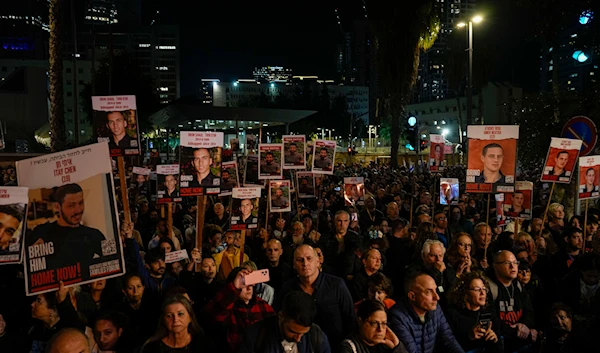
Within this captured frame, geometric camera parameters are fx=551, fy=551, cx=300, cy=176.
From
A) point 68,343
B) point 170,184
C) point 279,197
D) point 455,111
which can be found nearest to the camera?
point 68,343

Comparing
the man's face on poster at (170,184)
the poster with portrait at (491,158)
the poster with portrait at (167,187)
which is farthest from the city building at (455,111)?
the poster with portrait at (491,158)

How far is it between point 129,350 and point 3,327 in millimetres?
981

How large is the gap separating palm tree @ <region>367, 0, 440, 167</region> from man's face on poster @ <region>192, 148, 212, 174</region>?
2030 centimetres

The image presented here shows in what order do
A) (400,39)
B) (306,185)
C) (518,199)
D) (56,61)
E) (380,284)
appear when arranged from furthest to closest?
1. (400,39)
2. (56,61)
3. (306,185)
4. (518,199)
5. (380,284)

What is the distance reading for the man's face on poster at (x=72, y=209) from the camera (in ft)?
13.6

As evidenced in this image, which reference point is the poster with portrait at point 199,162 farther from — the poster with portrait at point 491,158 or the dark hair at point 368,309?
the dark hair at point 368,309

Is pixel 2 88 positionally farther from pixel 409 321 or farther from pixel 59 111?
pixel 409 321

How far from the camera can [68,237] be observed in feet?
13.5

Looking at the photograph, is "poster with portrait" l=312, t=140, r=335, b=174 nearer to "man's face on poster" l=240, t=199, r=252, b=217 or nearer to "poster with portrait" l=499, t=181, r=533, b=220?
"poster with portrait" l=499, t=181, r=533, b=220

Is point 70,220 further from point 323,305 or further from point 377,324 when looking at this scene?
point 377,324

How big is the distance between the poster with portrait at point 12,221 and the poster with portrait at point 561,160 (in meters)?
7.67

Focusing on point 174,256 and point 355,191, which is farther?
point 355,191

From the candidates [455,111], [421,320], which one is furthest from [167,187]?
[455,111]

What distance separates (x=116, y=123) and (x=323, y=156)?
199 inches
